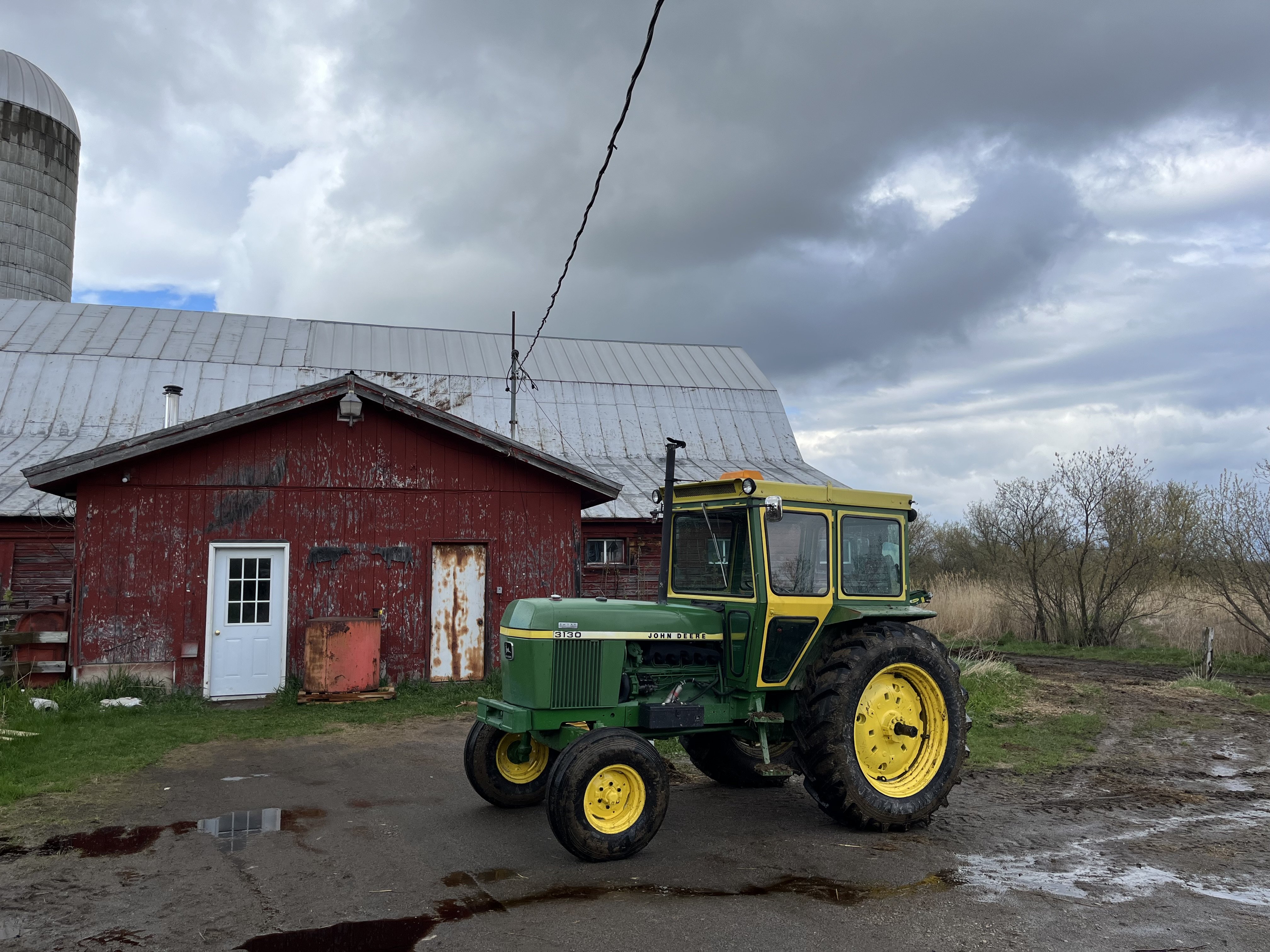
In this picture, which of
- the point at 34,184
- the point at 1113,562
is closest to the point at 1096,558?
the point at 1113,562

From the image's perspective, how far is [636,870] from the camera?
5500mm

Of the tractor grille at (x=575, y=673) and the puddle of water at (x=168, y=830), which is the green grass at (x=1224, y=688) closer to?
the tractor grille at (x=575, y=673)

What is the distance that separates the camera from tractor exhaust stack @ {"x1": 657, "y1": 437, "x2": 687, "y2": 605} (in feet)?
21.6

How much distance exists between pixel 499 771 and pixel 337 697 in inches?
228

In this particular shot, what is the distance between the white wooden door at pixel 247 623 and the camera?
1227 cm

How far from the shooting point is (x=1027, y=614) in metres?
22.3

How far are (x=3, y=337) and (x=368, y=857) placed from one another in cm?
2069

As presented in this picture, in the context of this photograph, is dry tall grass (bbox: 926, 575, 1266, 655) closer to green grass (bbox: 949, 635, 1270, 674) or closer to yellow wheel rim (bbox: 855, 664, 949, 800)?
green grass (bbox: 949, 635, 1270, 674)

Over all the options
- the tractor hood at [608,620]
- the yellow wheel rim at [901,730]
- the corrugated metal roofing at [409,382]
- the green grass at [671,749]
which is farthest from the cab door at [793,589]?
the corrugated metal roofing at [409,382]

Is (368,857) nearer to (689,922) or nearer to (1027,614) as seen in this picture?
(689,922)

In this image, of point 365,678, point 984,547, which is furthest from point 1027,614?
point 365,678

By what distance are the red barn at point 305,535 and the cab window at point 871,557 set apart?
7190 millimetres

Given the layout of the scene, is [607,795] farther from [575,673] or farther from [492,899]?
[492,899]

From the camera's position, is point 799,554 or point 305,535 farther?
point 305,535
